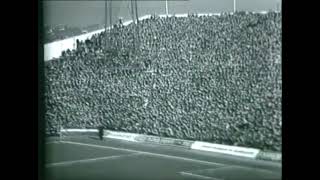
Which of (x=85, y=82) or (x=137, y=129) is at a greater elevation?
(x=85, y=82)

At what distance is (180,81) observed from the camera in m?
3.02

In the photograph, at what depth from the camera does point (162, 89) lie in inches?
121

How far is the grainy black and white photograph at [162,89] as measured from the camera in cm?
279

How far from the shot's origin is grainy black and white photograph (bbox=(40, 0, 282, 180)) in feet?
9.14

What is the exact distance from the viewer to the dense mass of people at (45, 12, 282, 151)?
277 cm

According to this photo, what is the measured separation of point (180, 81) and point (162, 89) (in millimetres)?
121

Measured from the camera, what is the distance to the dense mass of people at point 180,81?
109 inches
